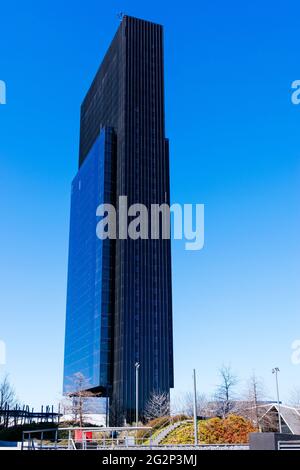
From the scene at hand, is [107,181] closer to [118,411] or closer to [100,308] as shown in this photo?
[100,308]

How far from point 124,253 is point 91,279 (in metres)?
11.1

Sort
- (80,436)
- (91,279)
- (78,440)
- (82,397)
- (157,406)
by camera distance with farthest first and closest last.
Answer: (91,279), (82,397), (157,406), (80,436), (78,440)

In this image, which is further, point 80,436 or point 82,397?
point 82,397

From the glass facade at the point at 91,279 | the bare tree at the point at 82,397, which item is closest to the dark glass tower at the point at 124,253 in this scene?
the glass facade at the point at 91,279

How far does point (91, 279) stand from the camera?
108 meters

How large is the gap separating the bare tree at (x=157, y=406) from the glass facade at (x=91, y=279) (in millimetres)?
9801

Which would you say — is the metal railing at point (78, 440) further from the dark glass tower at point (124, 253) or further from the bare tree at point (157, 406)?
the dark glass tower at point (124, 253)

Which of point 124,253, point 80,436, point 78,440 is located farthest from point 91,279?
point 78,440

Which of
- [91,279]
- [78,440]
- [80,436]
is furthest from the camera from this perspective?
[91,279]

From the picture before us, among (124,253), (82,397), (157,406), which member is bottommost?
(157,406)

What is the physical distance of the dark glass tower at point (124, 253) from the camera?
9662 centimetres

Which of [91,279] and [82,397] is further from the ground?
[91,279]

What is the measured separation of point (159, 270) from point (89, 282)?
50.8 ft

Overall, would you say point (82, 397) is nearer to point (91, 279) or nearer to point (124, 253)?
point (91, 279)
